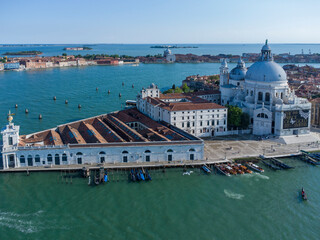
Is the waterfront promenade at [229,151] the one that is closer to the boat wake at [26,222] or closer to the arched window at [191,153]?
the arched window at [191,153]

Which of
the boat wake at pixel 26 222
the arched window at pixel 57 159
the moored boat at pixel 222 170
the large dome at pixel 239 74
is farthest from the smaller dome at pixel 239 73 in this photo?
the boat wake at pixel 26 222

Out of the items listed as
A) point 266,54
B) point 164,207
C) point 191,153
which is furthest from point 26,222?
point 266,54

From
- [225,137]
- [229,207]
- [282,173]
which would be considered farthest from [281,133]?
[229,207]

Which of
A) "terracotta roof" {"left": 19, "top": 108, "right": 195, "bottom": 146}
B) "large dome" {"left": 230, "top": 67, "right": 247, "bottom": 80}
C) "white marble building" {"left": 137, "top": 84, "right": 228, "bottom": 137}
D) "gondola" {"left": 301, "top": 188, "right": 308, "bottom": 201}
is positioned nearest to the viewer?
"gondola" {"left": 301, "top": 188, "right": 308, "bottom": 201}

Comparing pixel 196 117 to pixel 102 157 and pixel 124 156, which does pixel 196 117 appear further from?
pixel 102 157

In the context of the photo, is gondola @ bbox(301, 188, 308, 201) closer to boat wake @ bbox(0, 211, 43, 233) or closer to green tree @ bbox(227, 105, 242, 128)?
green tree @ bbox(227, 105, 242, 128)

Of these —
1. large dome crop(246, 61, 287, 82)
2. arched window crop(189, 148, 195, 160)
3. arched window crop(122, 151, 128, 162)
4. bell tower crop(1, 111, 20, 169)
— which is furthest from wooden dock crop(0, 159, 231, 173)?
large dome crop(246, 61, 287, 82)
